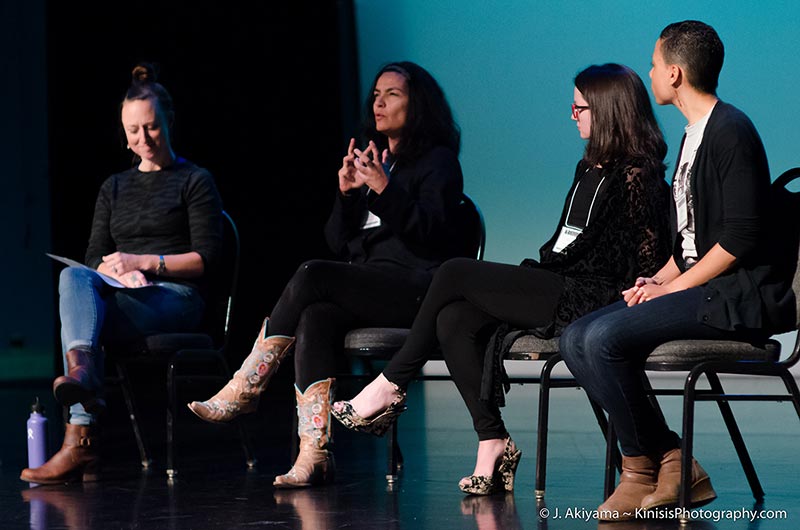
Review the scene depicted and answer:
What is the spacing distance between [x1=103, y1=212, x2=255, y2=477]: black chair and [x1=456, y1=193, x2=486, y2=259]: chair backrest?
2.35 ft

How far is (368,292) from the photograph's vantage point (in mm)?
2779

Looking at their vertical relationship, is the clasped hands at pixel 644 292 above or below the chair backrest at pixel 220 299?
above

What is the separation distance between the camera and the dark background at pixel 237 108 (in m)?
6.41

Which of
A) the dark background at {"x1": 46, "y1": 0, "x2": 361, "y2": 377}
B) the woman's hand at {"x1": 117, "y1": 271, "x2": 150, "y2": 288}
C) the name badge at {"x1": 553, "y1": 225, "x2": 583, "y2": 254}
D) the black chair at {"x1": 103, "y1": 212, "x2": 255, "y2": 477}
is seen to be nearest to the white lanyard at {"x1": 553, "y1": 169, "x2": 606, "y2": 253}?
the name badge at {"x1": 553, "y1": 225, "x2": 583, "y2": 254}

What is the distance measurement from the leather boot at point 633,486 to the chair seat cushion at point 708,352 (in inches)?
7.9

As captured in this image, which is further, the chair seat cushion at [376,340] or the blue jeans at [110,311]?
the blue jeans at [110,311]

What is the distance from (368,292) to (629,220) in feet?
2.31

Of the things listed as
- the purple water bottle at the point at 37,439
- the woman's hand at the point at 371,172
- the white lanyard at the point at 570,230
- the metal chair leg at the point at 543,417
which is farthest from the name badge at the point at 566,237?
the purple water bottle at the point at 37,439

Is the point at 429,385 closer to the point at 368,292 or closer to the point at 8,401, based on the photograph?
the point at 8,401

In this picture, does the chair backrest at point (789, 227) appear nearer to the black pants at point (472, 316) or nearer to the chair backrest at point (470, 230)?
the black pants at point (472, 316)

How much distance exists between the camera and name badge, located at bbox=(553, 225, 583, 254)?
2.54m

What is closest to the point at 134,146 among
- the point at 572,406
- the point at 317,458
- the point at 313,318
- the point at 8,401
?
the point at 313,318

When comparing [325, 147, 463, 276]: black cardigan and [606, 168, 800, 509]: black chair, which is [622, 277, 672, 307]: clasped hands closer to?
[606, 168, 800, 509]: black chair

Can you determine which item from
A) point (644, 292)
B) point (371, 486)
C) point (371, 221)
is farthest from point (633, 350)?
point (371, 221)
